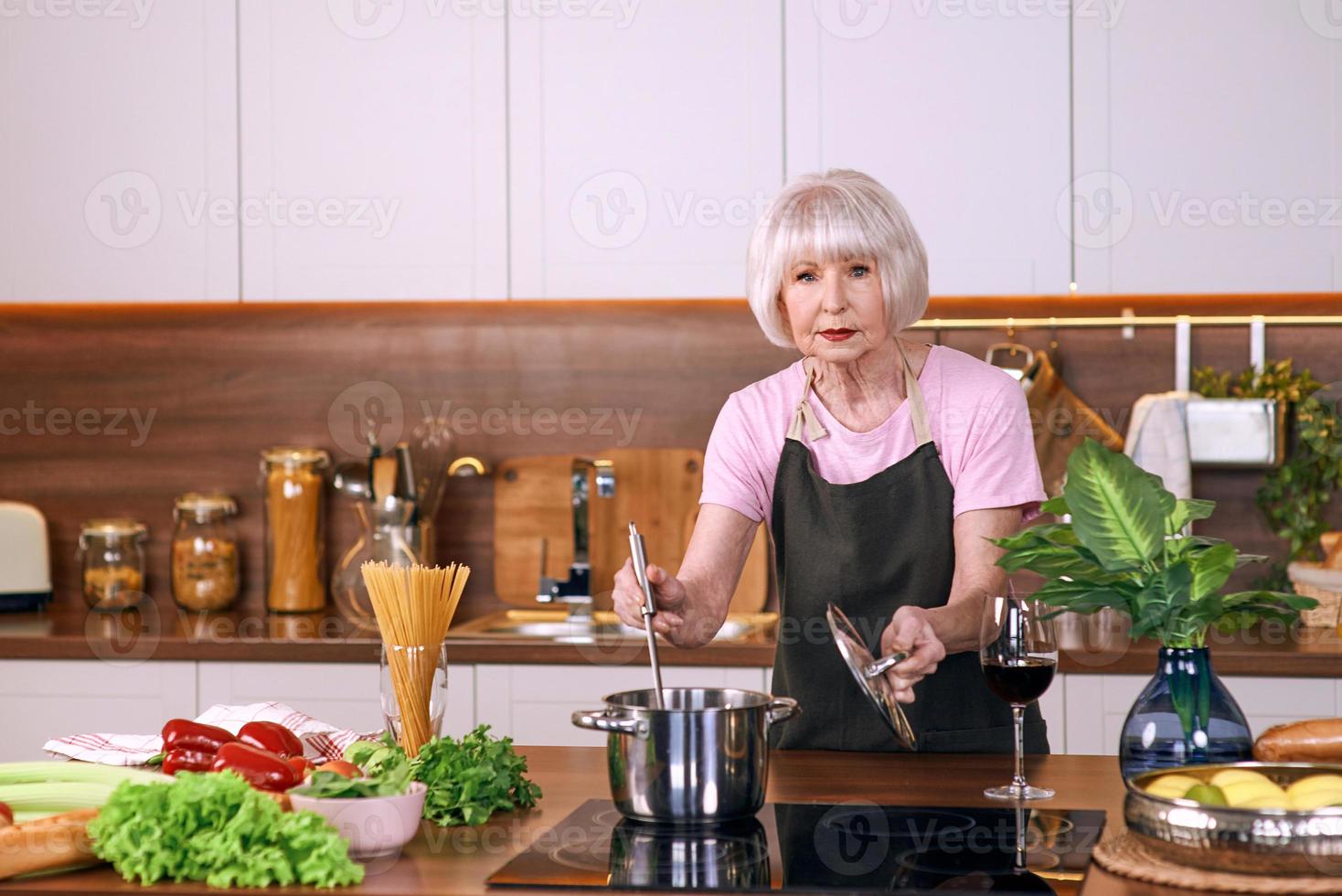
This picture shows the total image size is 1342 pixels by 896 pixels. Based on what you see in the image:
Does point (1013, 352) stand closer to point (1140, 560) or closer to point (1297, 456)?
point (1297, 456)

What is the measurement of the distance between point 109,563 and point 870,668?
8.01ft

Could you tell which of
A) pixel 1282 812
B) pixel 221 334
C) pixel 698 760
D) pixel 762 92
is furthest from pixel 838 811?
pixel 221 334

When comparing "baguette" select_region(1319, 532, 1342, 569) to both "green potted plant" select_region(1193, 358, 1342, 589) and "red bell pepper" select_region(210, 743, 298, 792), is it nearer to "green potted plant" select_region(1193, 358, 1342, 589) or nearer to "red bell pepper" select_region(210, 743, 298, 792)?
"green potted plant" select_region(1193, 358, 1342, 589)

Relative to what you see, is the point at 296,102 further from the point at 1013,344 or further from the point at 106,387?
the point at 1013,344

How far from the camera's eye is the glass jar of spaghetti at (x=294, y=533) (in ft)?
10.3

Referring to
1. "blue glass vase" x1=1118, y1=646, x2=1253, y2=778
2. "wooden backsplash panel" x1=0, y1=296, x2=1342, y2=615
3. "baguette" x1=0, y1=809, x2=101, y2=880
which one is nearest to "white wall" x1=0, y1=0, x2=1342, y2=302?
"wooden backsplash panel" x1=0, y1=296, x2=1342, y2=615

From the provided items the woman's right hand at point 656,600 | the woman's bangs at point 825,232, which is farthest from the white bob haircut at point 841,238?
the woman's right hand at point 656,600

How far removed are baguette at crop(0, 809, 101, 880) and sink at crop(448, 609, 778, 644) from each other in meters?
1.72

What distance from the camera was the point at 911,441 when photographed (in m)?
1.93

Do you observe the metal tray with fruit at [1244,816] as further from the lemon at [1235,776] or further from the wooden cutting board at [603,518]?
the wooden cutting board at [603,518]

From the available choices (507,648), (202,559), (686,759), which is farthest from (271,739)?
(202,559)

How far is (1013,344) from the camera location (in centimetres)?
308

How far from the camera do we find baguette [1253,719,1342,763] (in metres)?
1.27

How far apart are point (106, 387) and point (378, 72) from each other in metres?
1.03
